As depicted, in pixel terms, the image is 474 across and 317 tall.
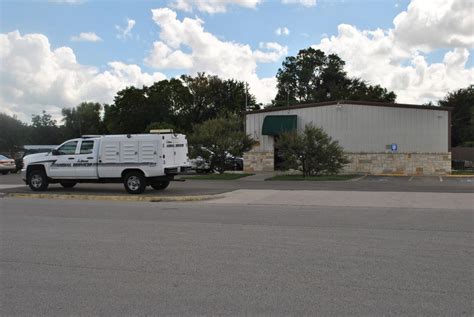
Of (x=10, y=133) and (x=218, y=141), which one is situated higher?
(x=10, y=133)

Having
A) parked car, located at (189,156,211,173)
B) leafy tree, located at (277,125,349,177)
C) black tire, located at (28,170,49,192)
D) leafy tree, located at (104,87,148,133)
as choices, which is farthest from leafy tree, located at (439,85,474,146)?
black tire, located at (28,170,49,192)

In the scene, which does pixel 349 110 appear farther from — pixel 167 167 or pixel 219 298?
pixel 219 298

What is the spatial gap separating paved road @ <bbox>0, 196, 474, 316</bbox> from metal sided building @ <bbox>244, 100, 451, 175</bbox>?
18761 millimetres

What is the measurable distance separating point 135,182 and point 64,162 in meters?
3.07

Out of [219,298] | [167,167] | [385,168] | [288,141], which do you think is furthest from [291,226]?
[385,168]

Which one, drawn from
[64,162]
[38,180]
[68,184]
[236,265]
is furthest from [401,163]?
[236,265]

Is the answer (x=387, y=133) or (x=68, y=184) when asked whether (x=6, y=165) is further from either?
(x=387, y=133)

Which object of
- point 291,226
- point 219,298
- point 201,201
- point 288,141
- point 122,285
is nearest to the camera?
point 219,298

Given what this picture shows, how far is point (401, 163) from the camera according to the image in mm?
29234

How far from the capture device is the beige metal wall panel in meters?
29.1

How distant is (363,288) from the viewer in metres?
5.43

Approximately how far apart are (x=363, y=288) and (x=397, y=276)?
2.43 feet

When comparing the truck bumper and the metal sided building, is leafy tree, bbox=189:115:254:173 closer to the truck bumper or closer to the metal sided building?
the metal sided building

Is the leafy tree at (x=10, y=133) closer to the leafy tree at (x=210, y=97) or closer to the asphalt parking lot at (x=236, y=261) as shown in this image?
the leafy tree at (x=210, y=97)
